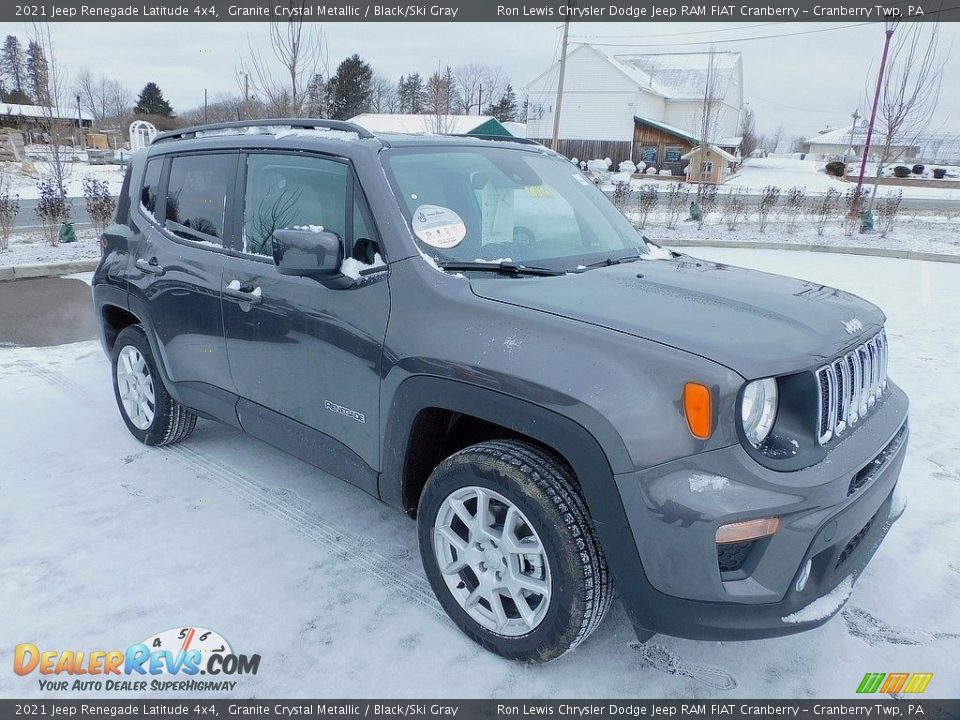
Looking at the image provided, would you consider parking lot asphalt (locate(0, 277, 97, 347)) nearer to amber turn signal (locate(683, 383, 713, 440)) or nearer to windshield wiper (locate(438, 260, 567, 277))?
windshield wiper (locate(438, 260, 567, 277))

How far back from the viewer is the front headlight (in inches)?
79.9

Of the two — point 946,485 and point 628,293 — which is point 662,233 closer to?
point 946,485

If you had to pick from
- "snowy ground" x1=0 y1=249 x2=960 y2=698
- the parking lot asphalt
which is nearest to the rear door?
"snowy ground" x1=0 y1=249 x2=960 y2=698

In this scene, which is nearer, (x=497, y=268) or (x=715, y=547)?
(x=715, y=547)

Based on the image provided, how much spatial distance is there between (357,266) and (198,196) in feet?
4.88

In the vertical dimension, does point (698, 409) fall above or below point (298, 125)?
below

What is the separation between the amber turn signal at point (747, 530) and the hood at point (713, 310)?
0.42 meters

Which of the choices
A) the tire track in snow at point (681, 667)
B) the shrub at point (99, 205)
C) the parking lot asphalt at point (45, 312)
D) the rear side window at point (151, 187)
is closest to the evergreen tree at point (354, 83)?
the shrub at point (99, 205)

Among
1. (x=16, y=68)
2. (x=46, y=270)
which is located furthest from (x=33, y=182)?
(x=46, y=270)

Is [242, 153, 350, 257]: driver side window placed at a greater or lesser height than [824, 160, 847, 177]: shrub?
lesser

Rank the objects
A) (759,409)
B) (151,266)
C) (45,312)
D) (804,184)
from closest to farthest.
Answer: (759,409) → (151,266) → (45,312) → (804,184)

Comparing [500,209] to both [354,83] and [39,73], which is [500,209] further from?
[354,83]

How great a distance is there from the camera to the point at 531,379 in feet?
7.23
